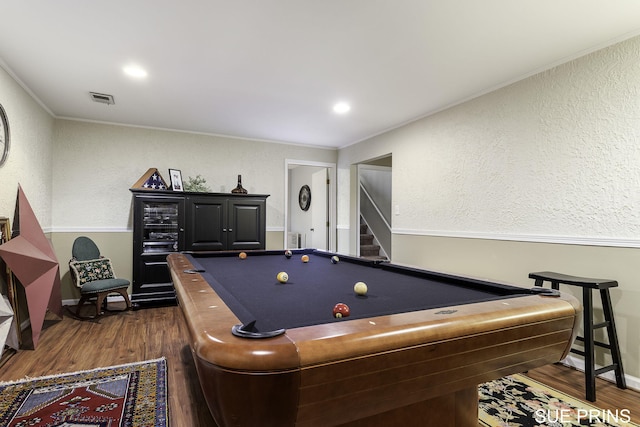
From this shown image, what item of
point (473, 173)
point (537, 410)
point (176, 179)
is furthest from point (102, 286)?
point (473, 173)

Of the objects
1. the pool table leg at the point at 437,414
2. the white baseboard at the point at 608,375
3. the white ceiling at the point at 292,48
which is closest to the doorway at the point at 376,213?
the white ceiling at the point at 292,48

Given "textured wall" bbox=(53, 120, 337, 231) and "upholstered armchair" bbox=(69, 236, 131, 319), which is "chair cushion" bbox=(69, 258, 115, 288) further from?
"textured wall" bbox=(53, 120, 337, 231)

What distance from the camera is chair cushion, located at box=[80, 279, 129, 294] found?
11.1 feet

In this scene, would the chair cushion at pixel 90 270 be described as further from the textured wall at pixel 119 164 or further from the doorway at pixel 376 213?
the doorway at pixel 376 213

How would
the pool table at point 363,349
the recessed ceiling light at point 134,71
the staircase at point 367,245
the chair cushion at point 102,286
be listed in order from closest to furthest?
1. the pool table at point 363,349
2. the recessed ceiling light at point 134,71
3. the chair cushion at point 102,286
4. the staircase at point 367,245

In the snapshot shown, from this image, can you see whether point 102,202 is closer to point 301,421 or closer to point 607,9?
point 301,421

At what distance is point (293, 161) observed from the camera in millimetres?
5375

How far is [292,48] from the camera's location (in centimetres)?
237

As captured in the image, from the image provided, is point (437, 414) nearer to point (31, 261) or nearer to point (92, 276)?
point (31, 261)

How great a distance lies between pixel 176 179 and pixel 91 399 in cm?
306

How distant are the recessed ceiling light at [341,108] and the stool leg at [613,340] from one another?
270cm

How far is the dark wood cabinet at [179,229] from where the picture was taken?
3916mm

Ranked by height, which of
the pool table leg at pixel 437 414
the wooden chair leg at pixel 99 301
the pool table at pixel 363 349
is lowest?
the wooden chair leg at pixel 99 301

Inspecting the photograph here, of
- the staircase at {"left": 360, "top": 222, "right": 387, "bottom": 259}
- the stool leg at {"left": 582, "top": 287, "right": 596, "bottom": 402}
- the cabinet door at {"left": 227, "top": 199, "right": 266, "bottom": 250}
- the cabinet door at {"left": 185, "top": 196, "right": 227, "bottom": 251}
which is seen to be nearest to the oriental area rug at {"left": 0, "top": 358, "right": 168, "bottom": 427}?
the cabinet door at {"left": 185, "top": 196, "right": 227, "bottom": 251}
